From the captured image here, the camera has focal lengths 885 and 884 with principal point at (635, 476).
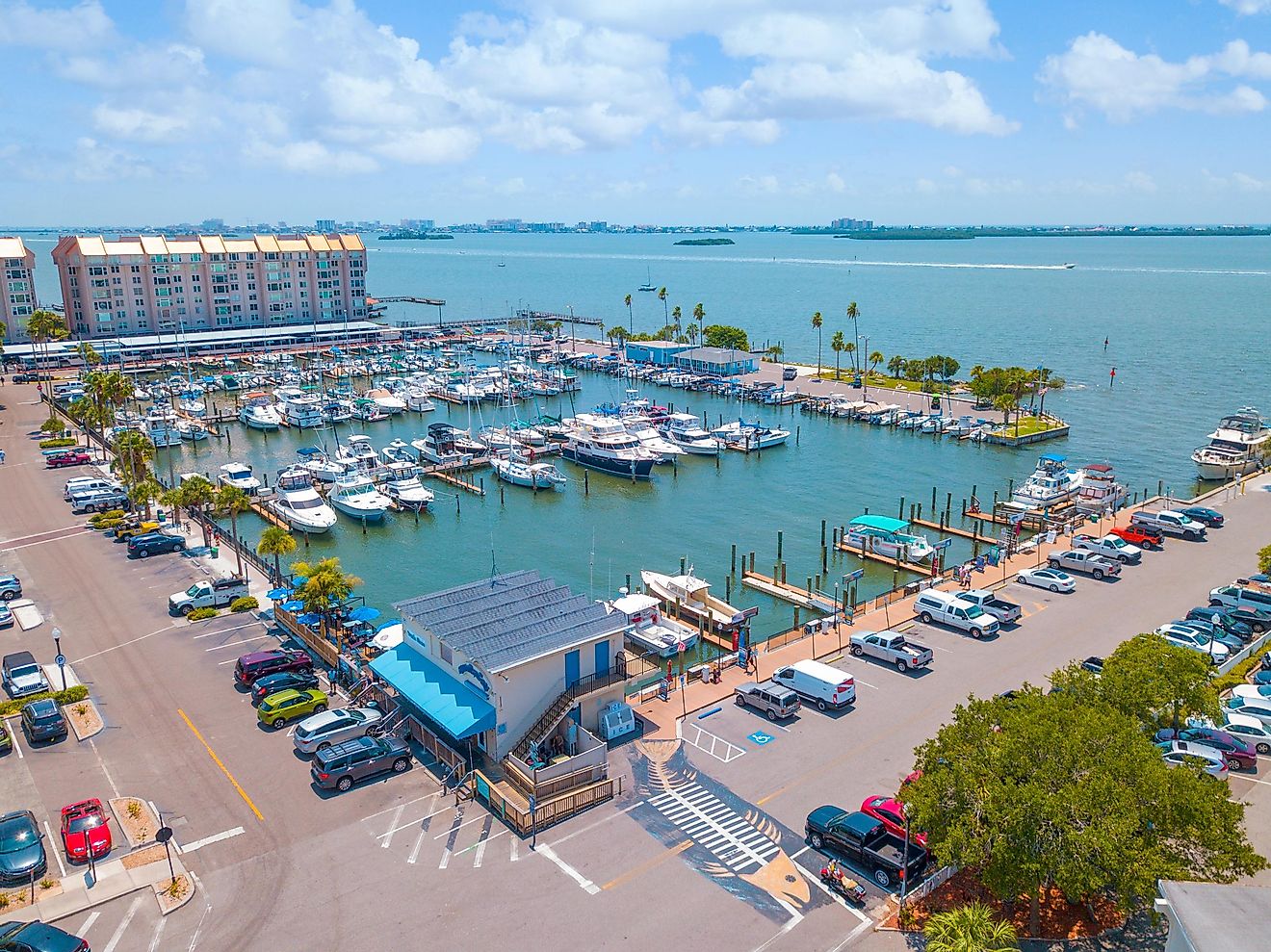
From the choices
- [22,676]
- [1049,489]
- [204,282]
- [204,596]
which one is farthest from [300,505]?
[204,282]

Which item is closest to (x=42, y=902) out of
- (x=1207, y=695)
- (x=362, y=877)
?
(x=362, y=877)

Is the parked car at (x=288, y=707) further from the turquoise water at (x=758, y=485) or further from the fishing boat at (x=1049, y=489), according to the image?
the fishing boat at (x=1049, y=489)

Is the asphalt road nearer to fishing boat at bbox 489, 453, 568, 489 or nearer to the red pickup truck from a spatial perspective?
the red pickup truck

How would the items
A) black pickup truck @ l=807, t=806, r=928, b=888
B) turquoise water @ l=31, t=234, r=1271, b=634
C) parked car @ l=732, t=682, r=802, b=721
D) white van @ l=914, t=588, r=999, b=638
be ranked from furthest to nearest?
turquoise water @ l=31, t=234, r=1271, b=634 → white van @ l=914, t=588, r=999, b=638 → parked car @ l=732, t=682, r=802, b=721 → black pickup truck @ l=807, t=806, r=928, b=888

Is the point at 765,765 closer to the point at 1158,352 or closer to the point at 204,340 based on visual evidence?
the point at 204,340

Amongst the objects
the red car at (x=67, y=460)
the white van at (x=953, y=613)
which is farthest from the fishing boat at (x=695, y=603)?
the red car at (x=67, y=460)

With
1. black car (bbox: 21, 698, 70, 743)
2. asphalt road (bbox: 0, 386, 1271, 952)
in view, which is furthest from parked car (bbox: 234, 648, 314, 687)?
black car (bbox: 21, 698, 70, 743)
